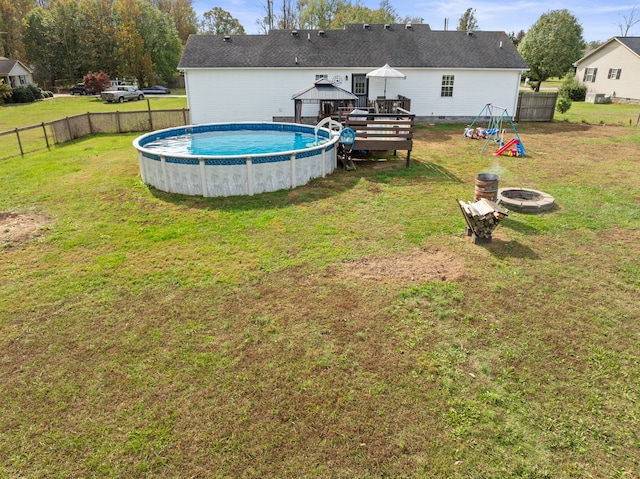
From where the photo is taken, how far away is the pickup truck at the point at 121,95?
37.7m

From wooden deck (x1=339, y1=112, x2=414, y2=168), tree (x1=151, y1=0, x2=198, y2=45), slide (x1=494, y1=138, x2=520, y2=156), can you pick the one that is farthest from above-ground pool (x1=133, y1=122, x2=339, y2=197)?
tree (x1=151, y1=0, x2=198, y2=45)

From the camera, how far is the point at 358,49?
73.7ft

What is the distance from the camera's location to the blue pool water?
1452cm

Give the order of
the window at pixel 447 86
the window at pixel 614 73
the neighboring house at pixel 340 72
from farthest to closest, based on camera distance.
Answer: the window at pixel 614 73 < the window at pixel 447 86 < the neighboring house at pixel 340 72

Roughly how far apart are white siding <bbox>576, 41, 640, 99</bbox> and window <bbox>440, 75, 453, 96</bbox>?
2070 cm

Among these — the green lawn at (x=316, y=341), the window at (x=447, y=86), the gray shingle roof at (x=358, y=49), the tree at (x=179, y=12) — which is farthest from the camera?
the tree at (x=179, y=12)

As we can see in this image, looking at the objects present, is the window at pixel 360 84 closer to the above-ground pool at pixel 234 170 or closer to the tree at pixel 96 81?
the above-ground pool at pixel 234 170

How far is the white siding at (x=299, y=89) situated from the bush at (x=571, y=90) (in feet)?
47.4

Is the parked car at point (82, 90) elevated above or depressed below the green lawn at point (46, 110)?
above

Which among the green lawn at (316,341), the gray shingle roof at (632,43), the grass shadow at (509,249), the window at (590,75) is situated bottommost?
the green lawn at (316,341)

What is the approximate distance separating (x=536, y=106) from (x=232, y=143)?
667 inches

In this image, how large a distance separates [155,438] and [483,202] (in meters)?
6.49

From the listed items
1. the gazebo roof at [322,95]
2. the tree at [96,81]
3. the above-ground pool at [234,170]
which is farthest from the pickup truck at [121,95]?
the above-ground pool at [234,170]

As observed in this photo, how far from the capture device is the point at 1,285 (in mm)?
6445
